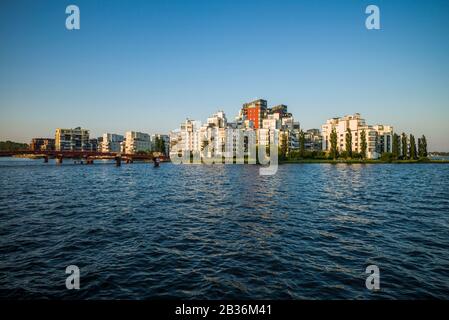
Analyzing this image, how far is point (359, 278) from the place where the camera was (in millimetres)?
14617

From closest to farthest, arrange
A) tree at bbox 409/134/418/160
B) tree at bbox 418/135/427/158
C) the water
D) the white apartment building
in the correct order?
the water → tree at bbox 409/134/418/160 → tree at bbox 418/135/427/158 → the white apartment building

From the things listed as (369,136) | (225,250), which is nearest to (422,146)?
(369,136)

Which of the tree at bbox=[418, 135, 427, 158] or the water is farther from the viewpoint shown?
the tree at bbox=[418, 135, 427, 158]

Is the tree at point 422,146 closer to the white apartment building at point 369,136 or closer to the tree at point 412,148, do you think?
the tree at point 412,148

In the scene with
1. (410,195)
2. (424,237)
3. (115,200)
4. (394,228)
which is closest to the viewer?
(424,237)

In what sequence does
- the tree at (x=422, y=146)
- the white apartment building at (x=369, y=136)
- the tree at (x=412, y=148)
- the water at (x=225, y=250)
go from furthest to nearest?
the white apartment building at (x=369, y=136) < the tree at (x=422, y=146) < the tree at (x=412, y=148) < the water at (x=225, y=250)


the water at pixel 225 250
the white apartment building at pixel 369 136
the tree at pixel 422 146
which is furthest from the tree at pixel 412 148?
the water at pixel 225 250

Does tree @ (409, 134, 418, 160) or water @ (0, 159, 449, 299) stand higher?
tree @ (409, 134, 418, 160)

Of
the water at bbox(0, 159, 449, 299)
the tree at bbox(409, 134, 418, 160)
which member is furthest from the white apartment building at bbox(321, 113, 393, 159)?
the water at bbox(0, 159, 449, 299)

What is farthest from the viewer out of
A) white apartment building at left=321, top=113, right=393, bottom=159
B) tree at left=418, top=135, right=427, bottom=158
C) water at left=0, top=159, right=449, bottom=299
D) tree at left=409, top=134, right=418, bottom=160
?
white apartment building at left=321, top=113, right=393, bottom=159

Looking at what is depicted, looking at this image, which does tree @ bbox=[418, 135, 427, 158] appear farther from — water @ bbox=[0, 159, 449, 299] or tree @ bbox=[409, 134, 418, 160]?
water @ bbox=[0, 159, 449, 299]
